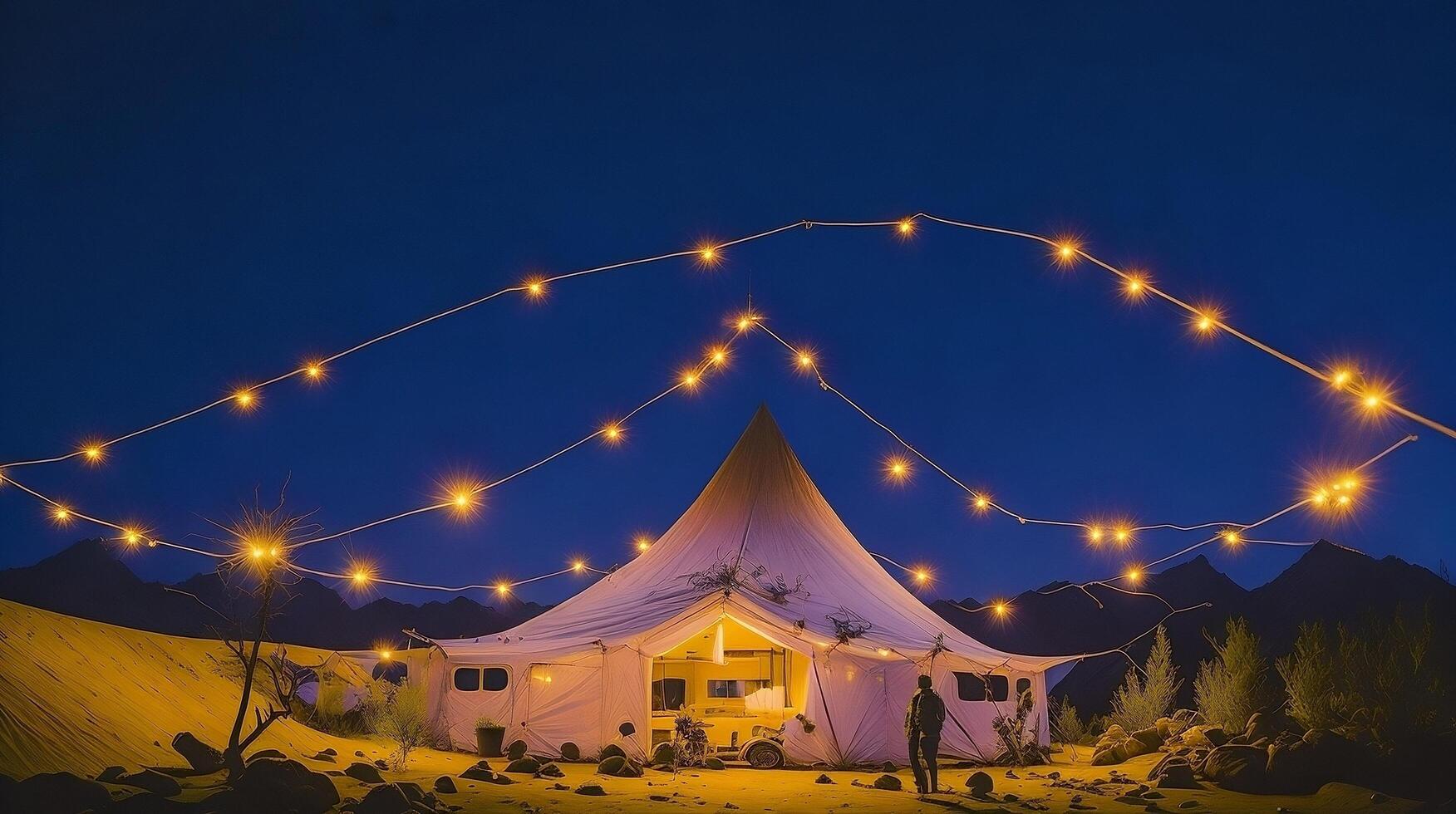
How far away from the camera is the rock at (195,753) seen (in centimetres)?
829

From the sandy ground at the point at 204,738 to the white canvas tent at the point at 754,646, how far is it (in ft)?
3.70

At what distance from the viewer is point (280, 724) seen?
36.9 feet

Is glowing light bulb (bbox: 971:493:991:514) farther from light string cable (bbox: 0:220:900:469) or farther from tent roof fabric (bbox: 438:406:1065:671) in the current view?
light string cable (bbox: 0:220:900:469)

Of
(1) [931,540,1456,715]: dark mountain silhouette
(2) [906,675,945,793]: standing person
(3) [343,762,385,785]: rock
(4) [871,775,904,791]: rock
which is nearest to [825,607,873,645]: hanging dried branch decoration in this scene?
(4) [871,775,904,791]: rock

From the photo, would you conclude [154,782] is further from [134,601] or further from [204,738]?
[134,601]

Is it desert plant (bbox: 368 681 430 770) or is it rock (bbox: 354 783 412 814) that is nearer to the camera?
rock (bbox: 354 783 412 814)

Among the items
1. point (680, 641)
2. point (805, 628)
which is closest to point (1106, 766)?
point (805, 628)

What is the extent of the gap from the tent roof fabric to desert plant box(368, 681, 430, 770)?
2.50 feet

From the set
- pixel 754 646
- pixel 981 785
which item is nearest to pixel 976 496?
pixel 981 785

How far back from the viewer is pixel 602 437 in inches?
544

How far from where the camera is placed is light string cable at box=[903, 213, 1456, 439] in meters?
5.61

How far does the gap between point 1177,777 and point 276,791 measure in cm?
804

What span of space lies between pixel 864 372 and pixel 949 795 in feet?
63.3

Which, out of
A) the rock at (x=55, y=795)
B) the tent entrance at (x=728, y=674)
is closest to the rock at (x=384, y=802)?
the rock at (x=55, y=795)
